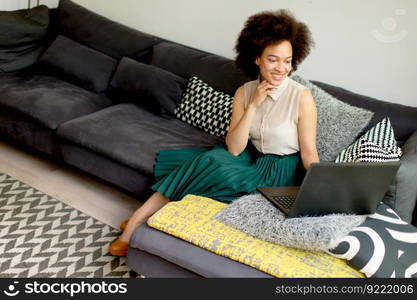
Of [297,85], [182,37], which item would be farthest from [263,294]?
[182,37]

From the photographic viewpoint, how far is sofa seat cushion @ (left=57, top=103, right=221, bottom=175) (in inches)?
103

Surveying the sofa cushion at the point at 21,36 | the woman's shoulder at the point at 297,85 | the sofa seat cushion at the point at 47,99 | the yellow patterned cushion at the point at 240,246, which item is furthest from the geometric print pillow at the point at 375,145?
the sofa cushion at the point at 21,36

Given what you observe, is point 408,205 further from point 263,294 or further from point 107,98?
point 107,98

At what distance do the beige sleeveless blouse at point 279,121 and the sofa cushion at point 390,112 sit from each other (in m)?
0.41

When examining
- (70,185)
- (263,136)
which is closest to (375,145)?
(263,136)

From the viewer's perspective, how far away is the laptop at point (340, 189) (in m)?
1.78

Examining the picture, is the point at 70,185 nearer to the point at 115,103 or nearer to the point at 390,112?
the point at 115,103

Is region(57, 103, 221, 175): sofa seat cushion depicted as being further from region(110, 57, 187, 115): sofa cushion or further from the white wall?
the white wall

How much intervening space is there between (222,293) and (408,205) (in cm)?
95

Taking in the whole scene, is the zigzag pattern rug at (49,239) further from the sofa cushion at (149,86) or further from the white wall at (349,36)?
the white wall at (349,36)

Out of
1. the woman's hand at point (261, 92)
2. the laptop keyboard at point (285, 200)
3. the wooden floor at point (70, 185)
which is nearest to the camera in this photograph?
the laptop keyboard at point (285, 200)

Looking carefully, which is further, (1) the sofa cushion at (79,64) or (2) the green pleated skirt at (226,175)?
(1) the sofa cushion at (79,64)

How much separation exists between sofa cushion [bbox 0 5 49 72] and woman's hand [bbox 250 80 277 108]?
1.90 metres

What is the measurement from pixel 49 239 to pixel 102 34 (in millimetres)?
1612
